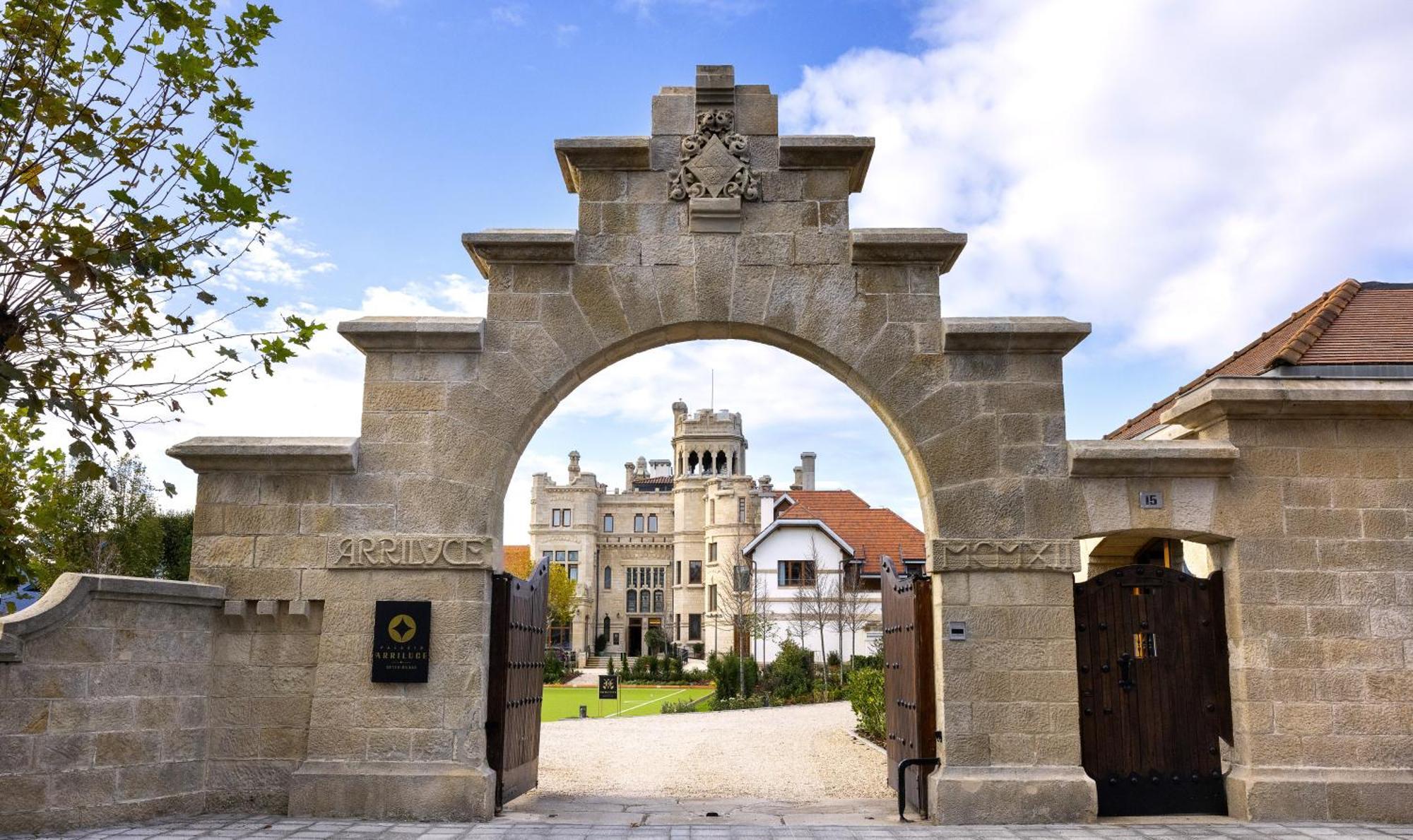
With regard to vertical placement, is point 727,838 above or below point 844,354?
below

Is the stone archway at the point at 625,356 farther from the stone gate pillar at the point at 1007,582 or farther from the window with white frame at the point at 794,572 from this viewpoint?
the window with white frame at the point at 794,572

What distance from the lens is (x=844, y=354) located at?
8.34 metres

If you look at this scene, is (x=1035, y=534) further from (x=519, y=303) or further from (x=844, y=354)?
(x=519, y=303)

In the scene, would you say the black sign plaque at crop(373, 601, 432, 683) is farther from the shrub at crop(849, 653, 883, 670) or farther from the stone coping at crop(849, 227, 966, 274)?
the shrub at crop(849, 653, 883, 670)

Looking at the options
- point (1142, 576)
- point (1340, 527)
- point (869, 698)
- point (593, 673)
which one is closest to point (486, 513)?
point (1142, 576)

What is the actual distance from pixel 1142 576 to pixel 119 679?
7774 mm

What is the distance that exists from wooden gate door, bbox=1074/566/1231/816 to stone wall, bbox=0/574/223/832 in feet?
22.5

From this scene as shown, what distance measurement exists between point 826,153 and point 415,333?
369 cm

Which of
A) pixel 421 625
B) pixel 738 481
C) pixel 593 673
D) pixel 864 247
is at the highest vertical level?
pixel 738 481

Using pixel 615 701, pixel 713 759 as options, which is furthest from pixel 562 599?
pixel 713 759

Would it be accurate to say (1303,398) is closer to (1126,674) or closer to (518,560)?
(1126,674)

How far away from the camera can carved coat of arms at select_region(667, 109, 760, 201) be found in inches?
335

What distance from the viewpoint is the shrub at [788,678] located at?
25.8 meters

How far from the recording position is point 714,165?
8.53 metres
